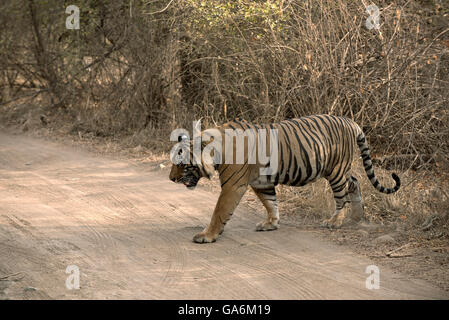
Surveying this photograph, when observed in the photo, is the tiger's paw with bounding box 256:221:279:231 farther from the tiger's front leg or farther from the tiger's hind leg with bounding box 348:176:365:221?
the tiger's hind leg with bounding box 348:176:365:221

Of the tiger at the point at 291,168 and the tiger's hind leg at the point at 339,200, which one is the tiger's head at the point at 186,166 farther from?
the tiger's hind leg at the point at 339,200

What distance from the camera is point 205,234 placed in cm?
577

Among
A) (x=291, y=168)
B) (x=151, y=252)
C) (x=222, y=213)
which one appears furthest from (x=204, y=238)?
(x=291, y=168)

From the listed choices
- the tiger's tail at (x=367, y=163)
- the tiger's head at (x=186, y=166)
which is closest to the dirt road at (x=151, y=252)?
the tiger's head at (x=186, y=166)

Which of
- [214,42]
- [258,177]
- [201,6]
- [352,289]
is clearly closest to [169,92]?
[214,42]

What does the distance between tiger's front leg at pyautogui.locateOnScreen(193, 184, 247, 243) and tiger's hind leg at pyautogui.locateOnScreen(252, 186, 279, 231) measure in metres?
0.46

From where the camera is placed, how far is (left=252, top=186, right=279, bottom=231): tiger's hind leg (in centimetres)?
616

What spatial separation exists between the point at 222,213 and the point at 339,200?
1.26 metres

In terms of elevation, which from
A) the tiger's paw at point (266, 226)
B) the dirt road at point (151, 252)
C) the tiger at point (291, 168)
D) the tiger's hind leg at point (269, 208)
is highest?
the tiger at point (291, 168)

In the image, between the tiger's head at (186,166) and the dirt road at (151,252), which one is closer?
the dirt road at (151,252)

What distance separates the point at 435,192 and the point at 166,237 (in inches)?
114

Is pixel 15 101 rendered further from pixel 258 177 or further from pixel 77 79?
pixel 258 177

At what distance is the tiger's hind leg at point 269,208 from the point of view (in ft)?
20.2

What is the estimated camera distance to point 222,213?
571 centimetres
